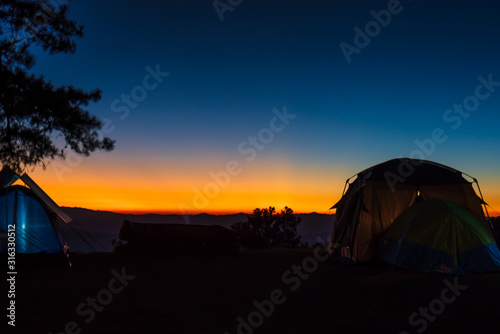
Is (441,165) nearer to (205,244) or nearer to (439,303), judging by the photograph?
(439,303)

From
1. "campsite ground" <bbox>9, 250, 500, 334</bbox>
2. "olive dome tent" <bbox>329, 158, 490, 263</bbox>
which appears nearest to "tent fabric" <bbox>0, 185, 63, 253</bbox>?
"campsite ground" <bbox>9, 250, 500, 334</bbox>

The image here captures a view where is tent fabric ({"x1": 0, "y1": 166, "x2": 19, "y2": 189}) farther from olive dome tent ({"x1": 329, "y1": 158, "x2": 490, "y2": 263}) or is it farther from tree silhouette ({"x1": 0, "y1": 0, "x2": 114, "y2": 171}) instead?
olive dome tent ({"x1": 329, "y1": 158, "x2": 490, "y2": 263})

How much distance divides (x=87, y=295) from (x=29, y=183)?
553 centimetres

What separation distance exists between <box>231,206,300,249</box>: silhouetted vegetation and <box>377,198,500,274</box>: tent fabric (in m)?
17.5

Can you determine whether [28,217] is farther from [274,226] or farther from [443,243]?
[274,226]

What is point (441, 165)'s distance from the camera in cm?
1187

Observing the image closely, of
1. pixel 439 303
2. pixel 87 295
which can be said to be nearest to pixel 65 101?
pixel 87 295

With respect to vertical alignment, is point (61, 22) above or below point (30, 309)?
above

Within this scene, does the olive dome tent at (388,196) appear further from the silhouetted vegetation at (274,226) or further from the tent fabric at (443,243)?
the silhouetted vegetation at (274,226)

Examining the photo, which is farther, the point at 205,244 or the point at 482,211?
the point at 205,244

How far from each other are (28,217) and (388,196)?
34.8ft

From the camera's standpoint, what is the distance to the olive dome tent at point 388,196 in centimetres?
1105

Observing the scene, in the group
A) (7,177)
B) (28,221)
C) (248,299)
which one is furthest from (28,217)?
(248,299)

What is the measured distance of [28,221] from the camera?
10281 mm
